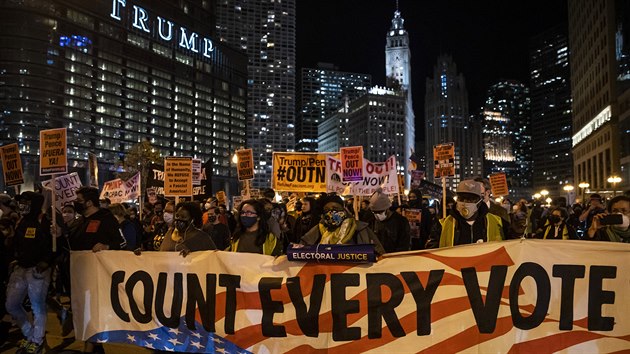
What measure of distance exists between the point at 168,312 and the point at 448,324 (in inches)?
122

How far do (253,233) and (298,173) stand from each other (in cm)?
600

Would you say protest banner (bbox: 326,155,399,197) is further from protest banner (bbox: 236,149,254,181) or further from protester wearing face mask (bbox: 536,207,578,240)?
protester wearing face mask (bbox: 536,207,578,240)

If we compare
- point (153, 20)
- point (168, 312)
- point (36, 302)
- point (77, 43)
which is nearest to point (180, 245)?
point (168, 312)

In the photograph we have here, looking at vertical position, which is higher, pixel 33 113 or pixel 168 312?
pixel 33 113

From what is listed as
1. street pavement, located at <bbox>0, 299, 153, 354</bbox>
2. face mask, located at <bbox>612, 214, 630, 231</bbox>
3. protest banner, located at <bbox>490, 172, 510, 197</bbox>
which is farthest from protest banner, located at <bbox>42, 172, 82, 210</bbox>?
protest banner, located at <bbox>490, 172, 510, 197</bbox>

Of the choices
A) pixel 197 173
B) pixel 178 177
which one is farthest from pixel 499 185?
pixel 178 177

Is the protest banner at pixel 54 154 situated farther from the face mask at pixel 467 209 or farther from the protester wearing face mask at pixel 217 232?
the face mask at pixel 467 209

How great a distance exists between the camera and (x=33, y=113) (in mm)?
99688

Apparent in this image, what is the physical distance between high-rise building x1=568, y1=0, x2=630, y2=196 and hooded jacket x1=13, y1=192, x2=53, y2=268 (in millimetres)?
61019

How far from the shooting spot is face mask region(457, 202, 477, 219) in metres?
6.45

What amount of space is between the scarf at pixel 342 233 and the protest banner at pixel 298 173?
607 centimetres

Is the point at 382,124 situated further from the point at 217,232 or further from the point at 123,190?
the point at 217,232

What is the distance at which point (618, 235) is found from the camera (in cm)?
623

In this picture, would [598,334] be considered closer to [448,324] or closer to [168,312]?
[448,324]
